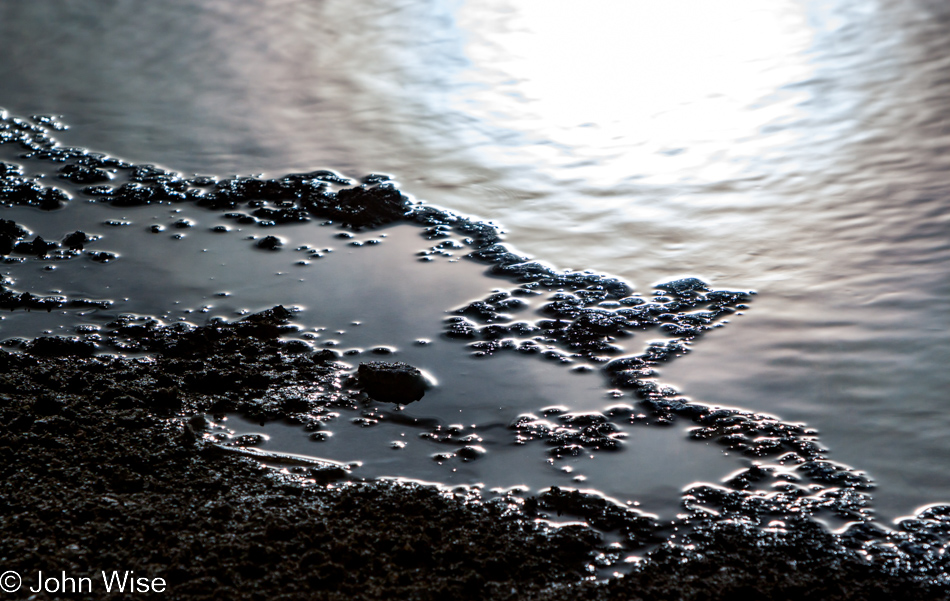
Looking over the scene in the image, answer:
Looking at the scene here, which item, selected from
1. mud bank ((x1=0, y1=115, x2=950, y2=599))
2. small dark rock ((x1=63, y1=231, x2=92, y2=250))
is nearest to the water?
mud bank ((x1=0, y1=115, x2=950, y2=599))

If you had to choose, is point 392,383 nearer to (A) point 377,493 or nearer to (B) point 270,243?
(A) point 377,493

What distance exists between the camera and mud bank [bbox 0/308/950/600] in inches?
58.3

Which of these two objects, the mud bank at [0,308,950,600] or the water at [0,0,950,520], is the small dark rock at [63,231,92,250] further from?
the mud bank at [0,308,950,600]

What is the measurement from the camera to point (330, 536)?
5.19ft

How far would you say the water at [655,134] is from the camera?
2.18 m

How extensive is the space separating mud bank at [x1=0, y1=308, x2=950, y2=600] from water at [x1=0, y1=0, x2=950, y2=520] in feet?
0.96

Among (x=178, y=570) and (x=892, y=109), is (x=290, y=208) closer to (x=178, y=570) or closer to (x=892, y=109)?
(x=178, y=570)

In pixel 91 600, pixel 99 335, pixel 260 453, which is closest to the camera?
pixel 91 600

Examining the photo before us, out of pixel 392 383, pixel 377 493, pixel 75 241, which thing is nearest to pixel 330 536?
pixel 377 493

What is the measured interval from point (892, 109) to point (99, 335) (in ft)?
10.3

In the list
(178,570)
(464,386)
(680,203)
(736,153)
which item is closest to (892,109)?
(736,153)

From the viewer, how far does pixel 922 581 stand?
1.51 metres

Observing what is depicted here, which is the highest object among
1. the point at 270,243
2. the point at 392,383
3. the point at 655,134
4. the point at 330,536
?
the point at 655,134

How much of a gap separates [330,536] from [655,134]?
2394 millimetres
